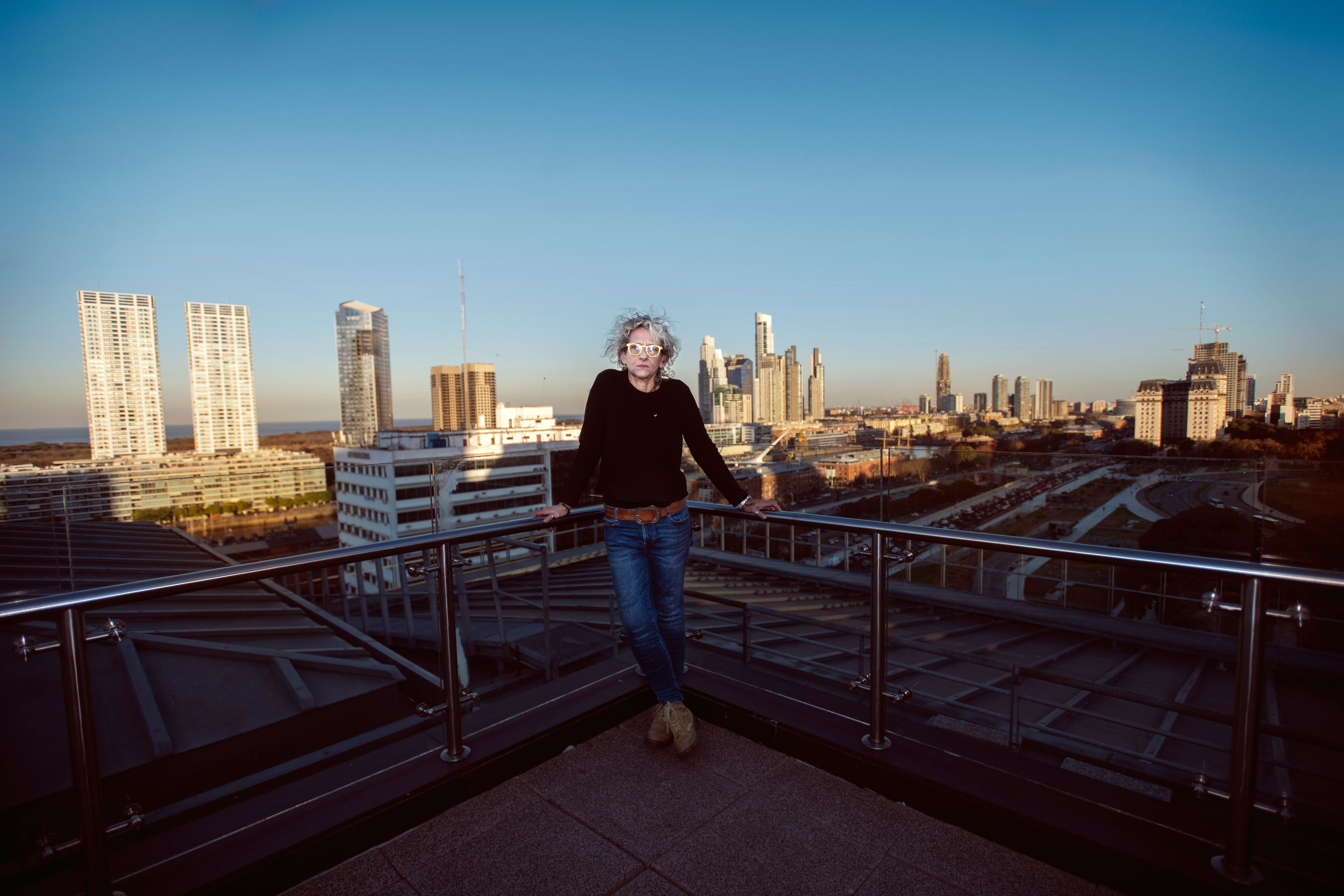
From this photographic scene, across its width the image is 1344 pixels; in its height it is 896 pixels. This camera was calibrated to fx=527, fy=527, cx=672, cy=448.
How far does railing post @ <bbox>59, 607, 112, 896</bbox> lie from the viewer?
1.32 metres

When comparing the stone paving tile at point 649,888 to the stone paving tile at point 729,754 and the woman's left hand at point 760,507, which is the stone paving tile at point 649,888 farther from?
the woman's left hand at point 760,507

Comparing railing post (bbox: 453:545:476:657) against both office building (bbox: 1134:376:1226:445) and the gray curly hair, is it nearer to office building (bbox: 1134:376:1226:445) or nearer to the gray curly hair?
the gray curly hair

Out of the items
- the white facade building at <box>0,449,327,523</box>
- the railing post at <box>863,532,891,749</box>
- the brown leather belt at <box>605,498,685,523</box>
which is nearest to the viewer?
the railing post at <box>863,532,891,749</box>

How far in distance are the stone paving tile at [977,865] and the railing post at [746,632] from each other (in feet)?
4.46

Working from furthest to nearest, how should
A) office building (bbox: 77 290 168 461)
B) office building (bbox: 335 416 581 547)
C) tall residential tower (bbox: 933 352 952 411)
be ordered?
tall residential tower (bbox: 933 352 952 411)
office building (bbox: 335 416 581 547)
office building (bbox: 77 290 168 461)

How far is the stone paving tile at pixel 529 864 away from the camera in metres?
1.53

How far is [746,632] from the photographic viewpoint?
10.4ft

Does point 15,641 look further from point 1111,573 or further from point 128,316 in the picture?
point 128,316

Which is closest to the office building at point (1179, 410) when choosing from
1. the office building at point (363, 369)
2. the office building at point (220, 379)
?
the office building at point (220, 379)

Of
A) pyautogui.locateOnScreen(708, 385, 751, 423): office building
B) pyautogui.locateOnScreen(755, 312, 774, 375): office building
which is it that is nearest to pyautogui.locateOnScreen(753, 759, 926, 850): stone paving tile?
pyautogui.locateOnScreen(708, 385, 751, 423): office building

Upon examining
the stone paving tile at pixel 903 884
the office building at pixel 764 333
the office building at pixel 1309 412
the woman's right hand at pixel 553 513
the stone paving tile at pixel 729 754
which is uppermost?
the office building at pixel 764 333

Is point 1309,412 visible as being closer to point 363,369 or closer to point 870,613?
point 870,613

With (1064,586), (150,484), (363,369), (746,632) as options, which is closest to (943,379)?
(1064,586)

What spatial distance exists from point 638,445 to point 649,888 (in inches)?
56.8
